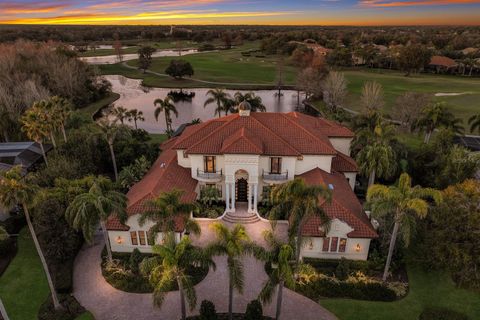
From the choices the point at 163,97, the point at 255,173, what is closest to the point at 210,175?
the point at 255,173

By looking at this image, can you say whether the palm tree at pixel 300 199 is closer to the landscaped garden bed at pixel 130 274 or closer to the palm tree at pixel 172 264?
the palm tree at pixel 172 264

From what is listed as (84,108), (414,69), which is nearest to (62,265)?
(84,108)

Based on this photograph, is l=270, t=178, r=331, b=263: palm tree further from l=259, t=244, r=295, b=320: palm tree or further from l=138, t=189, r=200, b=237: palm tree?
l=138, t=189, r=200, b=237: palm tree

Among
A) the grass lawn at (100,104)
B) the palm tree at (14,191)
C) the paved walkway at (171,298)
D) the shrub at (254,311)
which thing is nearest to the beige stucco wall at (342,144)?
the paved walkway at (171,298)

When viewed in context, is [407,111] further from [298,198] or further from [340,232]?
[298,198]

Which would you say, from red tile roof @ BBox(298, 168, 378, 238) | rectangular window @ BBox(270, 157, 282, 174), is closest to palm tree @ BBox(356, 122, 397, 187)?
red tile roof @ BBox(298, 168, 378, 238)
